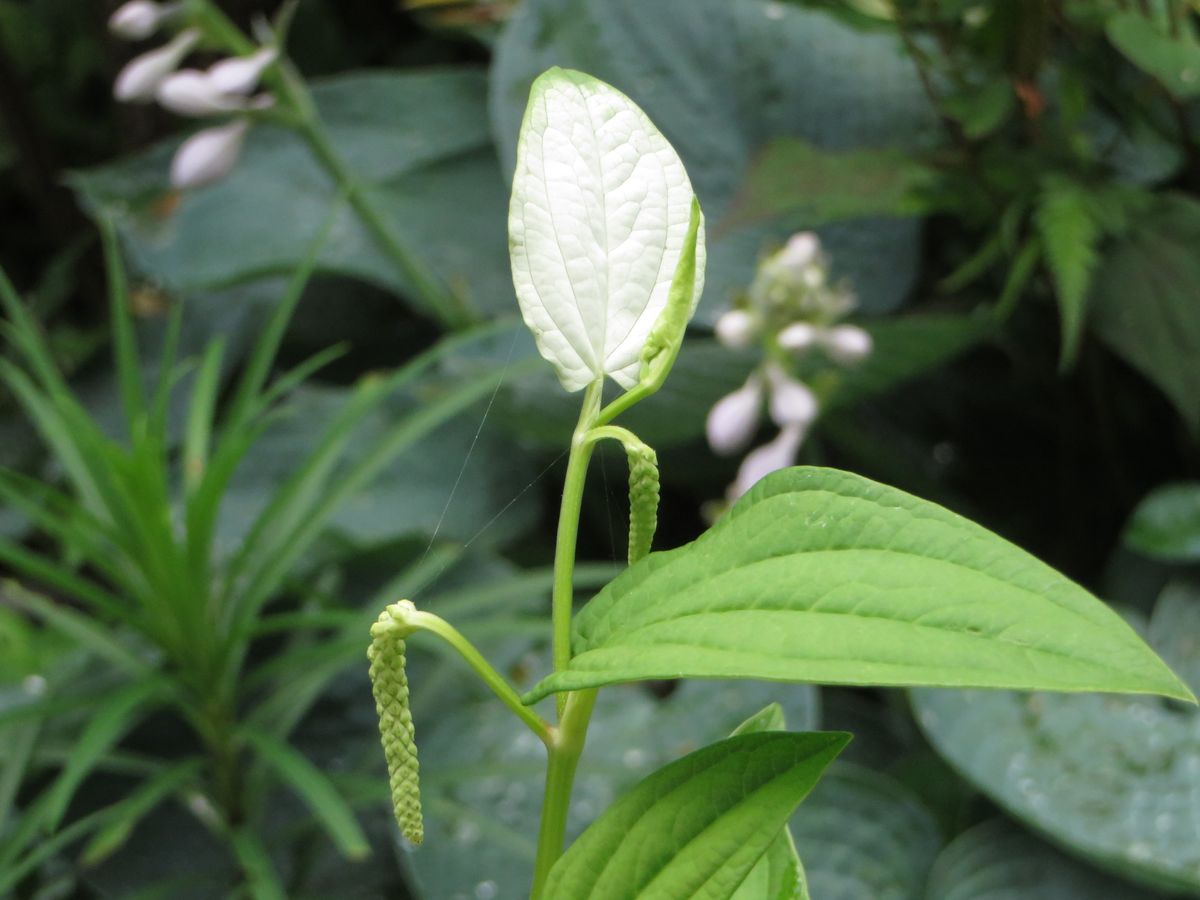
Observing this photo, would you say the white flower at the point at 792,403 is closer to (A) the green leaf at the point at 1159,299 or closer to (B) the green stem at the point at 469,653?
(A) the green leaf at the point at 1159,299

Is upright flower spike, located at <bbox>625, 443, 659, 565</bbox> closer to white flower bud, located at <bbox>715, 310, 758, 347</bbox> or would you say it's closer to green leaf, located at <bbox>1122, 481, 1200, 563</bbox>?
white flower bud, located at <bbox>715, 310, 758, 347</bbox>

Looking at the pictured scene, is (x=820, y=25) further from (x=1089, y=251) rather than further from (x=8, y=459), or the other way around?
(x=8, y=459)

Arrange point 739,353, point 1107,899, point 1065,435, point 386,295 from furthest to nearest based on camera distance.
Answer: point 386,295 < point 1065,435 < point 739,353 < point 1107,899

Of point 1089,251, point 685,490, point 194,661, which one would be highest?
point 1089,251

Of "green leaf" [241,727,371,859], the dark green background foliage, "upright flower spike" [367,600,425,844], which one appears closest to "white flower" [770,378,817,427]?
the dark green background foliage

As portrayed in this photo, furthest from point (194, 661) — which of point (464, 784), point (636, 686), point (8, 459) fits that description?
point (8, 459)

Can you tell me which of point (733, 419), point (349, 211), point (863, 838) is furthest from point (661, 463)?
point (349, 211)

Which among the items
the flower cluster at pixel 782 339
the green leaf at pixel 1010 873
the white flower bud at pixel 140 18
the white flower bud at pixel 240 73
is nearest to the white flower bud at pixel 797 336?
the flower cluster at pixel 782 339
